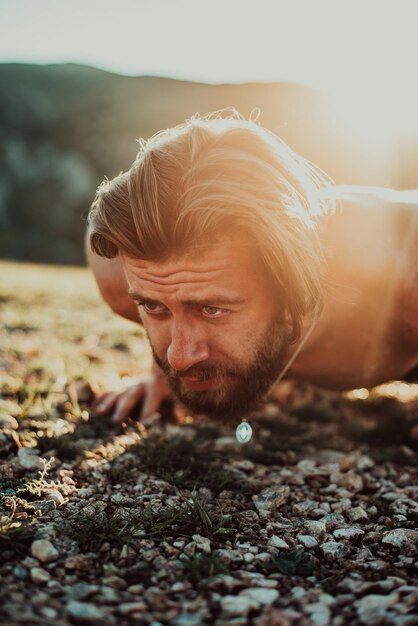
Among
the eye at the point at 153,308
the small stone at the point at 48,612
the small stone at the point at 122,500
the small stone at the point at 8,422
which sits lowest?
the small stone at the point at 8,422

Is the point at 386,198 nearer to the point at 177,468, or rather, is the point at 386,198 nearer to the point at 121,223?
the point at 121,223

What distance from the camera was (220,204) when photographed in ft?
9.04

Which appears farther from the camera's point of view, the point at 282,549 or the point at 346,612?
the point at 282,549

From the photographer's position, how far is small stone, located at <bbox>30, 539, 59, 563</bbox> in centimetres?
198

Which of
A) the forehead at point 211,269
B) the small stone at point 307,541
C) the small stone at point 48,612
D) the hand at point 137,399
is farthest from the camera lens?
the hand at point 137,399

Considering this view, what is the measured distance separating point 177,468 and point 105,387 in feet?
4.75

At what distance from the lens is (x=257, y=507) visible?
102 inches

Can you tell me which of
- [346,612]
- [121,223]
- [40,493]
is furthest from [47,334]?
[346,612]

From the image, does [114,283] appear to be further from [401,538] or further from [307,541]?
[401,538]

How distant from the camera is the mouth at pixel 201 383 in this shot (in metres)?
3.05

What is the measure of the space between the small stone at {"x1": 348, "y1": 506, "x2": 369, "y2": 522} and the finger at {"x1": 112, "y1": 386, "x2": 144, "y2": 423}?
1.56m

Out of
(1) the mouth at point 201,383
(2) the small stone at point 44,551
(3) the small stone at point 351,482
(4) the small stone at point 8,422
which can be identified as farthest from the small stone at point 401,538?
(4) the small stone at point 8,422

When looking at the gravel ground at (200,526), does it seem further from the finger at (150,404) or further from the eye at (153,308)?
the eye at (153,308)

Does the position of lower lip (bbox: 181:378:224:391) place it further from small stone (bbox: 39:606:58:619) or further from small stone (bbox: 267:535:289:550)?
small stone (bbox: 39:606:58:619)
